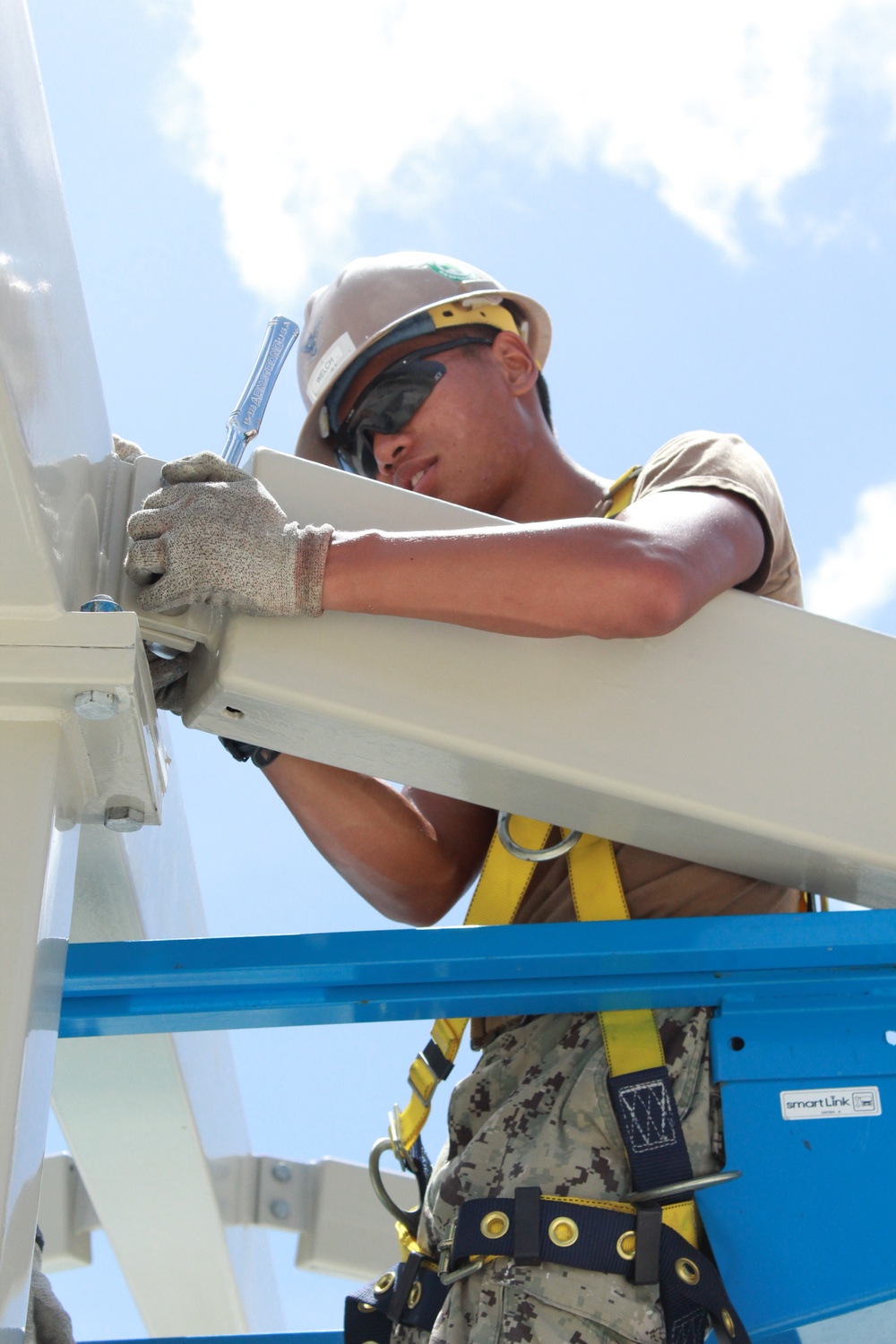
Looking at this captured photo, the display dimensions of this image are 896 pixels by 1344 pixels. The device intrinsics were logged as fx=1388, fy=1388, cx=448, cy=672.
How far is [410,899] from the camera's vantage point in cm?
271

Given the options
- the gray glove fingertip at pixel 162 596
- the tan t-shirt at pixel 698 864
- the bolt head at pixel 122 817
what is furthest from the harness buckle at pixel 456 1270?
the gray glove fingertip at pixel 162 596

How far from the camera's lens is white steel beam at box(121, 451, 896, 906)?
71.9 inches

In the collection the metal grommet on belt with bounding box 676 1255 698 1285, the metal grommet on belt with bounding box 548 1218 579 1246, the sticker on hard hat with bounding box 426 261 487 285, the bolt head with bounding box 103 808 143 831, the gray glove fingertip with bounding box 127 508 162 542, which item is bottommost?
the metal grommet on belt with bounding box 676 1255 698 1285

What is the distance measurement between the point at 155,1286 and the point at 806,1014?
2066mm

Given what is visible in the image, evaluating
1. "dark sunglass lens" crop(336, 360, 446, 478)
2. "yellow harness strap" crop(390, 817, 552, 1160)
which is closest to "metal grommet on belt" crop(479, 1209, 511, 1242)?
"yellow harness strap" crop(390, 817, 552, 1160)

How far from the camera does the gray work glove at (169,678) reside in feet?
6.46

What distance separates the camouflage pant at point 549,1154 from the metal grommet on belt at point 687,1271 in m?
0.05

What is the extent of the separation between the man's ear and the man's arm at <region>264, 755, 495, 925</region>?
35.9 inches

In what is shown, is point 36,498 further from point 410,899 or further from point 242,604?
point 410,899

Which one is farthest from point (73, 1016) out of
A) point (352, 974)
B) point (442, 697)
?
point (442, 697)

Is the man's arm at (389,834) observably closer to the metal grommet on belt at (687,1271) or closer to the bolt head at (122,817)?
the bolt head at (122,817)

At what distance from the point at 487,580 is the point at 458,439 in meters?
1.06

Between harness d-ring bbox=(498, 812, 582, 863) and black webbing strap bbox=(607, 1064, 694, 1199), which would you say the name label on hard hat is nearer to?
black webbing strap bbox=(607, 1064, 694, 1199)

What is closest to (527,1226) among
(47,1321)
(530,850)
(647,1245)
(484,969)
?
(647,1245)
